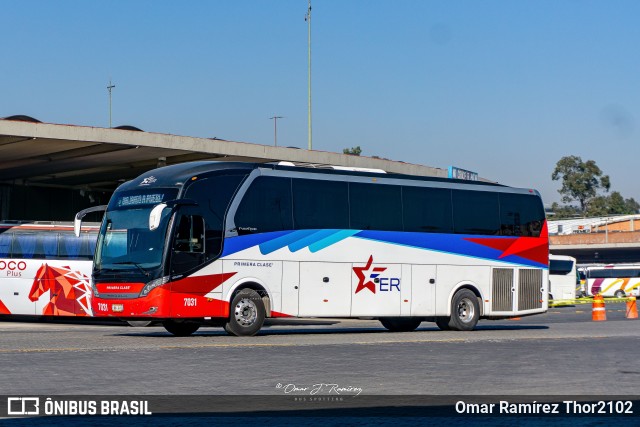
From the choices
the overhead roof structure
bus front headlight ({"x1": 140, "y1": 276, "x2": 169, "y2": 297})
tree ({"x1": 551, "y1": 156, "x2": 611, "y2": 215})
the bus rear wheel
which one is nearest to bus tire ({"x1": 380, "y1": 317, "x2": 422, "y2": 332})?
the bus rear wheel

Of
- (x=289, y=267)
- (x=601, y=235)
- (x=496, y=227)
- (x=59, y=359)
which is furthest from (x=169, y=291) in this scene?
(x=601, y=235)

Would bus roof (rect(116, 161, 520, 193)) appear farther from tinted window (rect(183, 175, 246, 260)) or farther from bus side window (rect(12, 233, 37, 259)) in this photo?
bus side window (rect(12, 233, 37, 259))

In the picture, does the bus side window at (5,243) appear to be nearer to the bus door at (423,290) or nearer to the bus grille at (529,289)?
the bus door at (423,290)

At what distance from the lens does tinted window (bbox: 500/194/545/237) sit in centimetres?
2652

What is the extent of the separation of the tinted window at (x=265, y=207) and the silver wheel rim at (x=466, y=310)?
5512 millimetres

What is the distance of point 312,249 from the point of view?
74.9 ft

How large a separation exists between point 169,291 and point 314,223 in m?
3.75

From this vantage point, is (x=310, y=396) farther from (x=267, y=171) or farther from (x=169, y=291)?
(x=267, y=171)

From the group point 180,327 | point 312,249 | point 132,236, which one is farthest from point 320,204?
point 132,236

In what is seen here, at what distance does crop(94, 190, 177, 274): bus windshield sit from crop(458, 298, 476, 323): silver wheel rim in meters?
8.22

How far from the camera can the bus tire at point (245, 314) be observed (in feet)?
70.4

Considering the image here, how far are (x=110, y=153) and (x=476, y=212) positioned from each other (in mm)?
18053

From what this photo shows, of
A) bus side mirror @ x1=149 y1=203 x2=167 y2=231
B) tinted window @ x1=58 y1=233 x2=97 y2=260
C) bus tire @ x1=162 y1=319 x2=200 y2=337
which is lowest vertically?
bus tire @ x1=162 y1=319 x2=200 y2=337

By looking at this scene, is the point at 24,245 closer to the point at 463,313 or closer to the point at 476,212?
the point at 463,313
